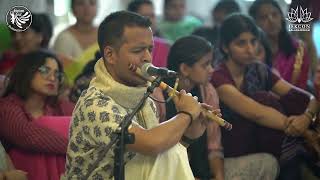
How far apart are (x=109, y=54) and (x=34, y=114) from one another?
2.33 ft

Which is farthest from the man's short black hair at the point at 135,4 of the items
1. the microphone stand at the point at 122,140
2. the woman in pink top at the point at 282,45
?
the microphone stand at the point at 122,140

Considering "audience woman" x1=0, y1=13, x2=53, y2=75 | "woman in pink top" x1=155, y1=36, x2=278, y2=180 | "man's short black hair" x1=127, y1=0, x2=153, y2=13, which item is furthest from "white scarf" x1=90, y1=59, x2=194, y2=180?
"man's short black hair" x1=127, y1=0, x2=153, y2=13

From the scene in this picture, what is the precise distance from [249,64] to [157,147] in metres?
0.90

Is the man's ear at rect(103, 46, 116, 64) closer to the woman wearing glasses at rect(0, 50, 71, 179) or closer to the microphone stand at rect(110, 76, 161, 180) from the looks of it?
the microphone stand at rect(110, 76, 161, 180)

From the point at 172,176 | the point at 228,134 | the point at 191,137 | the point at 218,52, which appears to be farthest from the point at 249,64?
the point at 172,176

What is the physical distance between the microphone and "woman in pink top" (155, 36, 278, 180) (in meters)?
0.63

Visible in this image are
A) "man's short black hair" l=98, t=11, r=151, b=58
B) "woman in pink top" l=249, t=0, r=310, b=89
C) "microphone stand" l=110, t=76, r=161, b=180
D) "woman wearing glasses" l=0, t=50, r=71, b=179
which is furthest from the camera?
"woman in pink top" l=249, t=0, r=310, b=89

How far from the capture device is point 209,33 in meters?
2.42

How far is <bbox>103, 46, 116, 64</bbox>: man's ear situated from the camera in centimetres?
145

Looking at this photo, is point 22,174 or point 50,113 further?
point 50,113

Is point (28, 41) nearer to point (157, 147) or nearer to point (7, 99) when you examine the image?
point (7, 99)

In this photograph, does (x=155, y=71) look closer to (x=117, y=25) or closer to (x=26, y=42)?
(x=117, y=25)

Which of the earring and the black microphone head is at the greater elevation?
the black microphone head

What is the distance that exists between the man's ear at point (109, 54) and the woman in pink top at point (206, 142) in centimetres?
57
